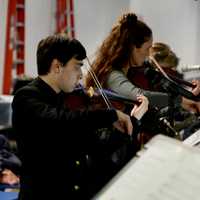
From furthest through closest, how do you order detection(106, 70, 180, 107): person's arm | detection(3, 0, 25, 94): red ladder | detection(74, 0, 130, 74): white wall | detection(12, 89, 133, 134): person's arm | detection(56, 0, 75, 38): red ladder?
detection(74, 0, 130, 74): white wall
detection(56, 0, 75, 38): red ladder
detection(3, 0, 25, 94): red ladder
detection(106, 70, 180, 107): person's arm
detection(12, 89, 133, 134): person's arm

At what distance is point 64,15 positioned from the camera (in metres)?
4.34

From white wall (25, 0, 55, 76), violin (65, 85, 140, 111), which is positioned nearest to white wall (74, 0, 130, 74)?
white wall (25, 0, 55, 76)

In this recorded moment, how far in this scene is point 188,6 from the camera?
15.9 feet

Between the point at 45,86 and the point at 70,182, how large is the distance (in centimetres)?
28

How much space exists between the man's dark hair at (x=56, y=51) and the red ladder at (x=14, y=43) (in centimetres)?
263

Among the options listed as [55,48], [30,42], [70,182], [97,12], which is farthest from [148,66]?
[97,12]

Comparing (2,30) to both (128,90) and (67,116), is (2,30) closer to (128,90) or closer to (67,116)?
(128,90)

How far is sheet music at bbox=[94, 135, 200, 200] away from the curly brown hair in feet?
3.36

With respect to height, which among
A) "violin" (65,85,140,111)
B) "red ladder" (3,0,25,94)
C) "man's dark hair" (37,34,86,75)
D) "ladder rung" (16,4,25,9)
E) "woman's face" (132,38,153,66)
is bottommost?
"red ladder" (3,0,25,94)

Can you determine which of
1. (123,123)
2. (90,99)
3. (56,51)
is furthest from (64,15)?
(123,123)

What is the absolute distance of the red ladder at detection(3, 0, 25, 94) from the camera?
400cm

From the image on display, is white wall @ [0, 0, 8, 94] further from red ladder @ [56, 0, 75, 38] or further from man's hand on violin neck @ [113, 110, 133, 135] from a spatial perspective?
man's hand on violin neck @ [113, 110, 133, 135]

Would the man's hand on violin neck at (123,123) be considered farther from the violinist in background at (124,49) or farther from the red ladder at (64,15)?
the red ladder at (64,15)

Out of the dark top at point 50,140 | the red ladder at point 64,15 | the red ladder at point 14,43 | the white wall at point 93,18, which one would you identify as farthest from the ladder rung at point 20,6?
the dark top at point 50,140
